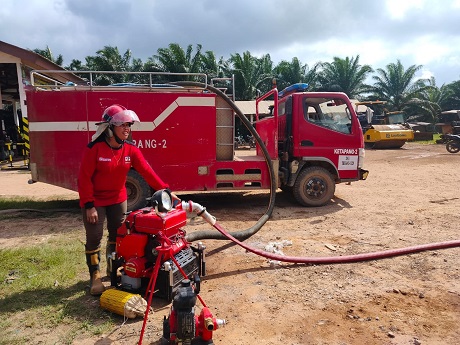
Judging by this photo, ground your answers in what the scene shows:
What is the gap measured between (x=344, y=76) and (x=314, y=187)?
107 feet

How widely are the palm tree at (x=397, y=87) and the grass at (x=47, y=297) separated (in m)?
38.7

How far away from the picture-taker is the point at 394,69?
125 ft

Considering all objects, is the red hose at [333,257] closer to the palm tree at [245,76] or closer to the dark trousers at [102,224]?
the dark trousers at [102,224]

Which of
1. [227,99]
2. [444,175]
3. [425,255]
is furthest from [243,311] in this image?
[444,175]

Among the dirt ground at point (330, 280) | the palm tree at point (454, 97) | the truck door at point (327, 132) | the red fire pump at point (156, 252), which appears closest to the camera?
the dirt ground at point (330, 280)

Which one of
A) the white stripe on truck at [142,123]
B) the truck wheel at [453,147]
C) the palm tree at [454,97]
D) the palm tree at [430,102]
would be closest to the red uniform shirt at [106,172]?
the white stripe on truck at [142,123]

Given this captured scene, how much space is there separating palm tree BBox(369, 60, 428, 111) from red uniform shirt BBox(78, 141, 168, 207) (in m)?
38.6

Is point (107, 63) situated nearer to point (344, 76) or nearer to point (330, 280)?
point (344, 76)

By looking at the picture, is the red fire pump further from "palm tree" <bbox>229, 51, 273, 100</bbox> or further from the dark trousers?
"palm tree" <bbox>229, 51, 273, 100</bbox>

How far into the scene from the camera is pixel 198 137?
6965mm

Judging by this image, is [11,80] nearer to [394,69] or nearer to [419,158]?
[419,158]

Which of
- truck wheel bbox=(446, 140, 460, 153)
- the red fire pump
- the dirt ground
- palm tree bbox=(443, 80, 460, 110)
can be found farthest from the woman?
palm tree bbox=(443, 80, 460, 110)

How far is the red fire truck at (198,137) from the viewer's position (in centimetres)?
663

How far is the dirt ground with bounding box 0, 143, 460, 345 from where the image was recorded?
304 cm
